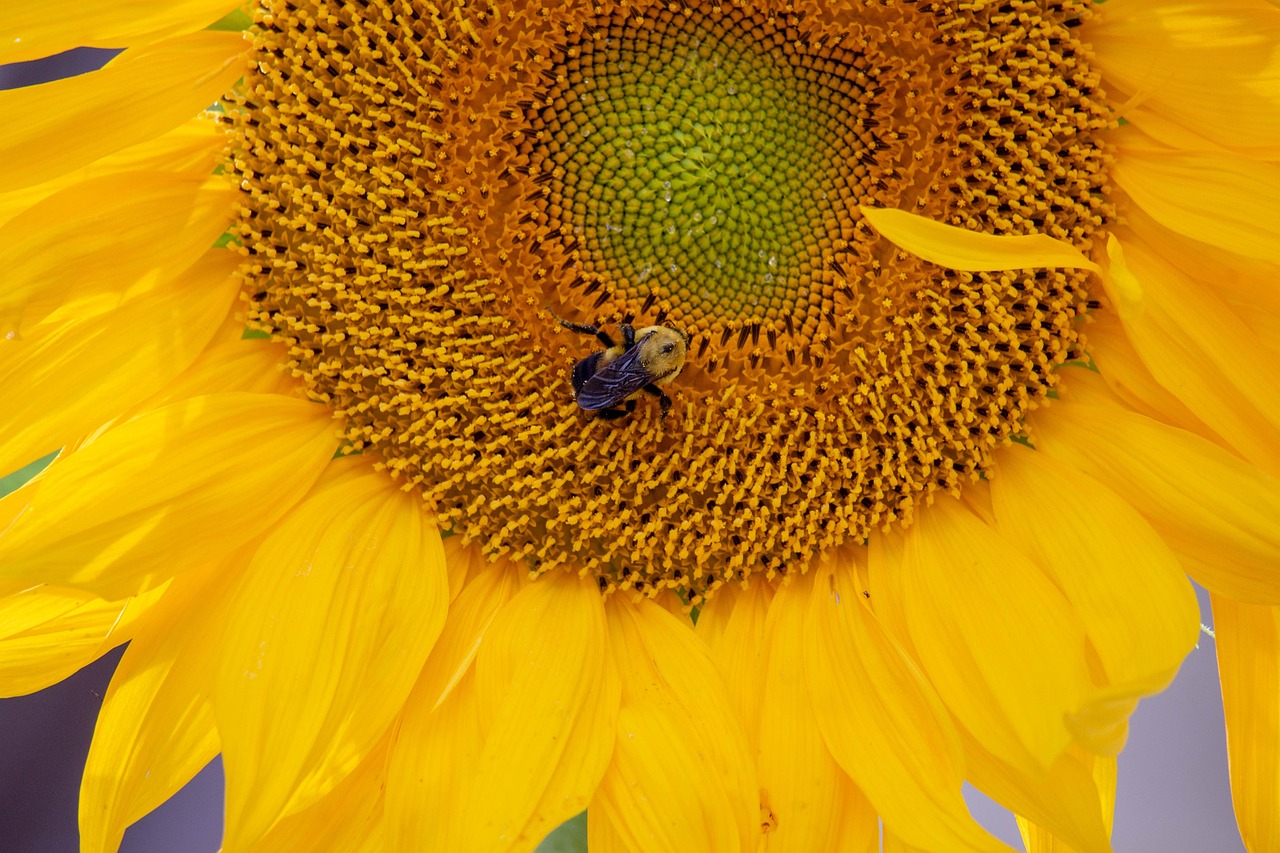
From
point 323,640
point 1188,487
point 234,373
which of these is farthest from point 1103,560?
point 234,373

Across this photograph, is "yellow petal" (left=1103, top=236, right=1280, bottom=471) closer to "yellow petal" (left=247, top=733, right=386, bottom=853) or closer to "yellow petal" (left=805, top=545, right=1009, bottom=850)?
"yellow petal" (left=805, top=545, right=1009, bottom=850)

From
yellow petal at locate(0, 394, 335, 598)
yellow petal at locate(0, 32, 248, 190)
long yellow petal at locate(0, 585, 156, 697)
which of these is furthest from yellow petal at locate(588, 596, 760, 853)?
yellow petal at locate(0, 32, 248, 190)

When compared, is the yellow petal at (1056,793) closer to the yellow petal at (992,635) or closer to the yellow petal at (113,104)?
the yellow petal at (992,635)

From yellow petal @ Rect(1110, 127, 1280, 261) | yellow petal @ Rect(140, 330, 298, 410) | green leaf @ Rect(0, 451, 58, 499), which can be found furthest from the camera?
green leaf @ Rect(0, 451, 58, 499)

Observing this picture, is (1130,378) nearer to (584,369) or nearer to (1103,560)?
(1103,560)

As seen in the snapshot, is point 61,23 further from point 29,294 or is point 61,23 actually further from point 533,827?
point 533,827

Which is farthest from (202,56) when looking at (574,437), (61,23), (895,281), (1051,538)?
(1051,538)

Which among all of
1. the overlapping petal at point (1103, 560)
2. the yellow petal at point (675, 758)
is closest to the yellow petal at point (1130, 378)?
the overlapping petal at point (1103, 560)
